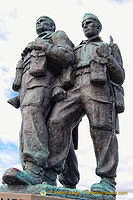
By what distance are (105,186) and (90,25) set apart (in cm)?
315

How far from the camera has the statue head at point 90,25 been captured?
6.41 metres

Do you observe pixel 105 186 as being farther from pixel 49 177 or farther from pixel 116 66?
pixel 116 66

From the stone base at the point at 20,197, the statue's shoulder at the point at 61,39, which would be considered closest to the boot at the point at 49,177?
the stone base at the point at 20,197

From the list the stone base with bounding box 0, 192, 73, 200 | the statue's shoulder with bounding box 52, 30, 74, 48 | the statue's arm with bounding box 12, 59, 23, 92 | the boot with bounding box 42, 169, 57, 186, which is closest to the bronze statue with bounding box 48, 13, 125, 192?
the boot with bounding box 42, 169, 57, 186

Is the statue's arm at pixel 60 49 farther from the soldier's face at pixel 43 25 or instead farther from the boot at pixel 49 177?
the boot at pixel 49 177

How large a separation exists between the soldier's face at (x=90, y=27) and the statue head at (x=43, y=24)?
29.9 inches

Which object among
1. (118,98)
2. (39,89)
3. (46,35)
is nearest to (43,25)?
(46,35)

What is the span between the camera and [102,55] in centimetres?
606

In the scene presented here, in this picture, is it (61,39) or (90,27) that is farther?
(90,27)

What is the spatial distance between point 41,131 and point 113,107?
1.45 metres

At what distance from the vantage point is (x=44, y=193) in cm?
464

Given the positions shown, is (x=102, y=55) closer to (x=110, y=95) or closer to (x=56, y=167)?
(x=110, y=95)

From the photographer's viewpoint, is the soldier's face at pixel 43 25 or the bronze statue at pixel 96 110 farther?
the soldier's face at pixel 43 25

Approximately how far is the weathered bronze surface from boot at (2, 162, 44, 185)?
3 centimetres
